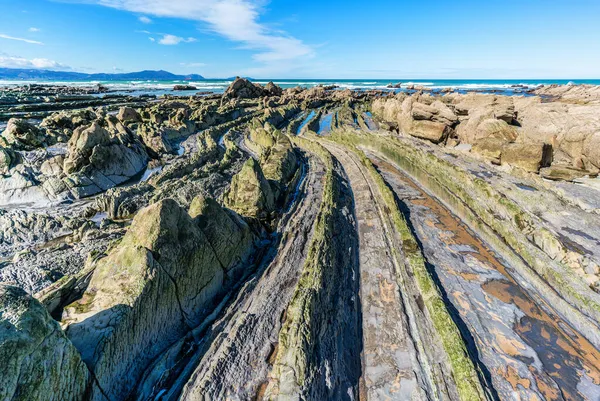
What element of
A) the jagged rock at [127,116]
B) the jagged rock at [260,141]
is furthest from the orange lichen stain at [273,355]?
the jagged rock at [127,116]

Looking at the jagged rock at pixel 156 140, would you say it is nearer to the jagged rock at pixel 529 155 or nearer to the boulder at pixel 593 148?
the jagged rock at pixel 529 155

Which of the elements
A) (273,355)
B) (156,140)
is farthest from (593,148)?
(156,140)

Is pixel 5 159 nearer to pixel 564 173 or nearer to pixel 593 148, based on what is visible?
pixel 564 173

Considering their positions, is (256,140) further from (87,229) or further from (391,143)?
(87,229)

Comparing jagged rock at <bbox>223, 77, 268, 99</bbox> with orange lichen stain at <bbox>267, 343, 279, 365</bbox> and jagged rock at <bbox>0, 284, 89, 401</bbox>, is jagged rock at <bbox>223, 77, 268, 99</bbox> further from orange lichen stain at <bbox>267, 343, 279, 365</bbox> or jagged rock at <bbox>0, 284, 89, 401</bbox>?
jagged rock at <bbox>0, 284, 89, 401</bbox>

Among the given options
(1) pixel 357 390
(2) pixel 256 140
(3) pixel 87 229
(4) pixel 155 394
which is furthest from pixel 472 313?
(2) pixel 256 140

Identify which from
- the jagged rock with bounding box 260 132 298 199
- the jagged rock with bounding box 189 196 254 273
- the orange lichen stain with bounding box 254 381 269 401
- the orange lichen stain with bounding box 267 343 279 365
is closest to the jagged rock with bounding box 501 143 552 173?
the jagged rock with bounding box 260 132 298 199
